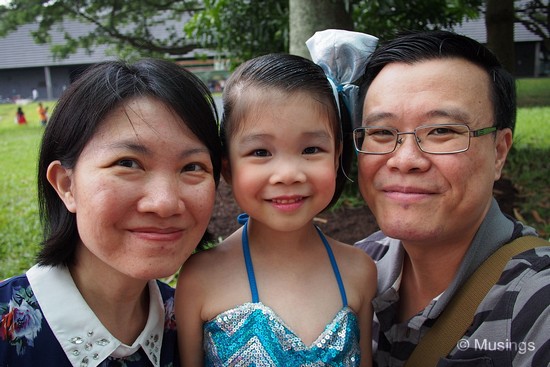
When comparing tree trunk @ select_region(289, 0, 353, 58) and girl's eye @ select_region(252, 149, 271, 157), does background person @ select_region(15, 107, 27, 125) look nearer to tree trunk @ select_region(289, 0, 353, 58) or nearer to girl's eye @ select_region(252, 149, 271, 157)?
tree trunk @ select_region(289, 0, 353, 58)

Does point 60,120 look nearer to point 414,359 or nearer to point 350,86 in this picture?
point 350,86

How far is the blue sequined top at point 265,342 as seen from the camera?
1.94 m

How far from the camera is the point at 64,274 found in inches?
→ 72.2

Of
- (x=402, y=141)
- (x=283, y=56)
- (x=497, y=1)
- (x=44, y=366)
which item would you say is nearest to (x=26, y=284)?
(x=44, y=366)

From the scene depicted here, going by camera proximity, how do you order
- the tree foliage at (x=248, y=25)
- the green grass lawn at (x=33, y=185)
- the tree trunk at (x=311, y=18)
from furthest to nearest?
1. the tree foliage at (x=248, y=25)
2. the green grass lawn at (x=33, y=185)
3. the tree trunk at (x=311, y=18)

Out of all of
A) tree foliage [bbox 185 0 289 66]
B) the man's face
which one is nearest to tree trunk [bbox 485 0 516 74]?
tree foliage [bbox 185 0 289 66]

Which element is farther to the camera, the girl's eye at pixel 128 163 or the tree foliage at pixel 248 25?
the tree foliage at pixel 248 25

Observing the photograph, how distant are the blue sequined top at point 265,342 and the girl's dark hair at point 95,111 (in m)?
0.61

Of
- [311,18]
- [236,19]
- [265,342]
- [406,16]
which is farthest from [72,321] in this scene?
[406,16]

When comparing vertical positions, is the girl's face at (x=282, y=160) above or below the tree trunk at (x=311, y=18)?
below

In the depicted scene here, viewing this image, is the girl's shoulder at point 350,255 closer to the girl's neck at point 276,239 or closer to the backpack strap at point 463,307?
the girl's neck at point 276,239

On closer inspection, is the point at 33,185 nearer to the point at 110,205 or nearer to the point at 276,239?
the point at 276,239

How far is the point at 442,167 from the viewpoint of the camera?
199 cm

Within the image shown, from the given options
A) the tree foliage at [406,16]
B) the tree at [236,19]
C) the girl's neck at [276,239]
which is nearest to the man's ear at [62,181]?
the girl's neck at [276,239]
